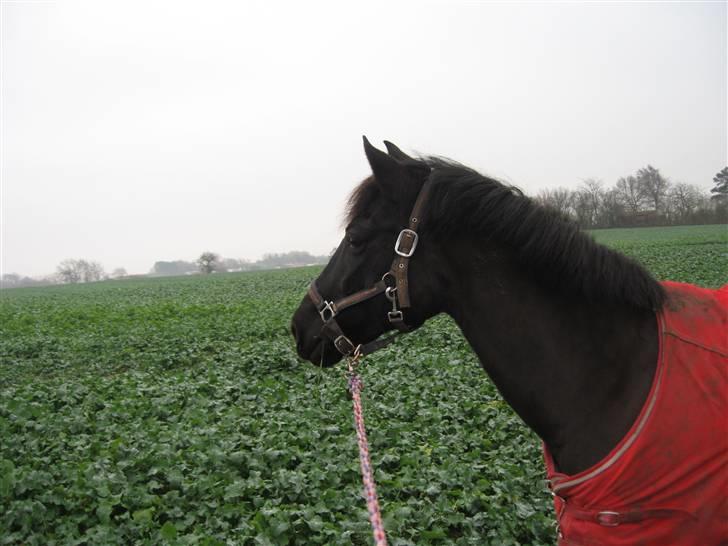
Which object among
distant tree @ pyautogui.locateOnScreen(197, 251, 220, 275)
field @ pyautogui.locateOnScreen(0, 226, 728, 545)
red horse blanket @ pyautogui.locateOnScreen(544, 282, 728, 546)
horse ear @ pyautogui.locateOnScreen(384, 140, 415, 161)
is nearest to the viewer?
red horse blanket @ pyautogui.locateOnScreen(544, 282, 728, 546)

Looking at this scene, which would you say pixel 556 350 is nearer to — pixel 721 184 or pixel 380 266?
pixel 380 266

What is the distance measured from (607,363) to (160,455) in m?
4.58

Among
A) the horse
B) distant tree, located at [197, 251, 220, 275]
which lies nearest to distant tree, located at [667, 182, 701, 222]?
the horse

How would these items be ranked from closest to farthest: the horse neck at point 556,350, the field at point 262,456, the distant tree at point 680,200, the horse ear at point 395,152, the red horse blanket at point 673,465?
1. the red horse blanket at point 673,465
2. the horse neck at point 556,350
3. the horse ear at point 395,152
4. the field at point 262,456
5. the distant tree at point 680,200

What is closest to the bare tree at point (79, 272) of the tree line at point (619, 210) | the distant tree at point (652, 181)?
→ the tree line at point (619, 210)

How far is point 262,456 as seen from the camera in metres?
5.16

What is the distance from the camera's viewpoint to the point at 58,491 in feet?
14.7

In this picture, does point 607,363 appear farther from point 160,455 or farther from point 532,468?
point 160,455

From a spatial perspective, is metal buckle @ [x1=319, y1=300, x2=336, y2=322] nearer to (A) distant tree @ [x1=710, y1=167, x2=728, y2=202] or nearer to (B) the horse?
(B) the horse

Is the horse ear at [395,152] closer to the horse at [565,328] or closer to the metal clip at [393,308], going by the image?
the horse at [565,328]

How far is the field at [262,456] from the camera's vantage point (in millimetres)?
3980

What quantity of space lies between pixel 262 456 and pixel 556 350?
3906mm

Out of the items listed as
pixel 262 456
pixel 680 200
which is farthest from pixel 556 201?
pixel 680 200

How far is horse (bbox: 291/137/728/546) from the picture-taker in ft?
5.69
